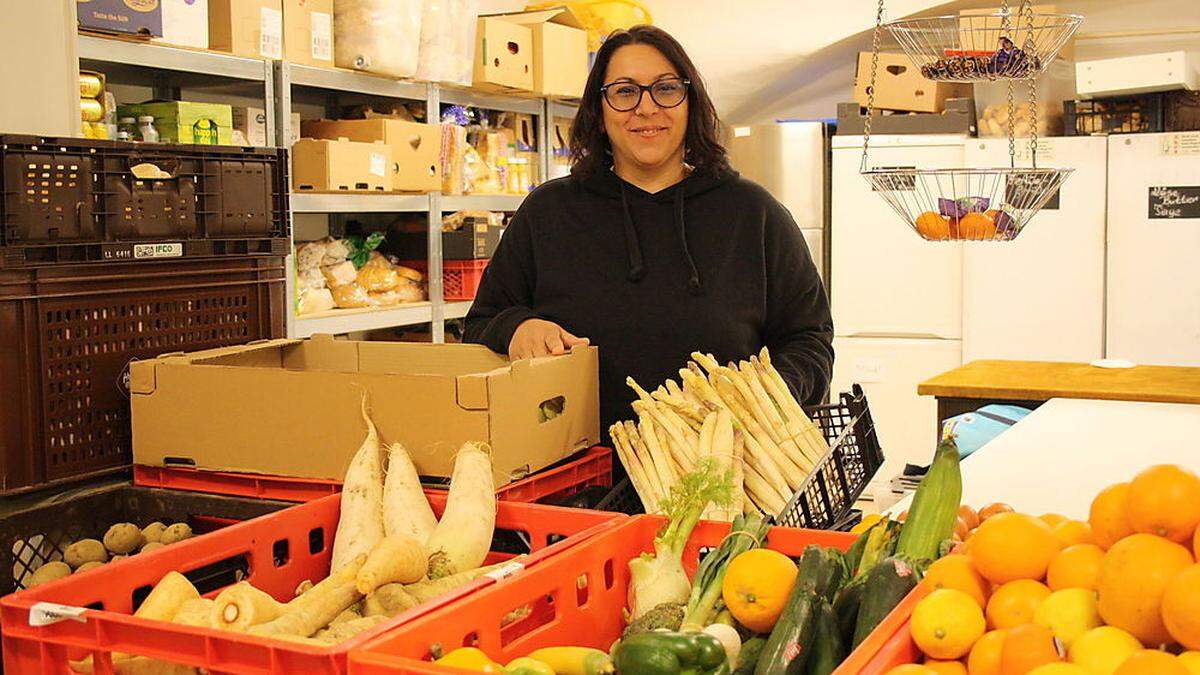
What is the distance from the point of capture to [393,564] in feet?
4.63

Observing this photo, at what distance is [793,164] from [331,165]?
2.91m

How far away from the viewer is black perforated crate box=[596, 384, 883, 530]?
168 cm

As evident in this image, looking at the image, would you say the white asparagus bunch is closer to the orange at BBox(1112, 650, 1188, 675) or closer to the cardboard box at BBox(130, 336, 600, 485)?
the cardboard box at BBox(130, 336, 600, 485)

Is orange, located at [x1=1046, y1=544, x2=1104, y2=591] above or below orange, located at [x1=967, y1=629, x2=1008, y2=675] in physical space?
above

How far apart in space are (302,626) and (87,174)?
1007mm

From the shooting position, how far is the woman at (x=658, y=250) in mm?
2432

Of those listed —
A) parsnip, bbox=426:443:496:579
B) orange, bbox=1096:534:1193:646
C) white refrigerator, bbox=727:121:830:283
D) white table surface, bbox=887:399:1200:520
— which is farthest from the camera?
white refrigerator, bbox=727:121:830:283

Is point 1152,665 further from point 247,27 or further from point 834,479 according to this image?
point 247,27

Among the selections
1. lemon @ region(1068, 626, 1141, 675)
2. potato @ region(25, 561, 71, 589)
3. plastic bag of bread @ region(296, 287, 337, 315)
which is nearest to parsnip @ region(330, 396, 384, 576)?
potato @ region(25, 561, 71, 589)

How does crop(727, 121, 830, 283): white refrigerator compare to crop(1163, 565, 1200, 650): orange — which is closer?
crop(1163, 565, 1200, 650): orange

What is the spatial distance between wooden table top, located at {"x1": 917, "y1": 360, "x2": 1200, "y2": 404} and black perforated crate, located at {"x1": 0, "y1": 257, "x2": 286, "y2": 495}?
266cm

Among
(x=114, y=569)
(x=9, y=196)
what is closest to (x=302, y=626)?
(x=114, y=569)

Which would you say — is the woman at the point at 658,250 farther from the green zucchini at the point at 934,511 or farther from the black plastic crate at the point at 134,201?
the green zucchini at the point at 934,511

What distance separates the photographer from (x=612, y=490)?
73.6 inches
